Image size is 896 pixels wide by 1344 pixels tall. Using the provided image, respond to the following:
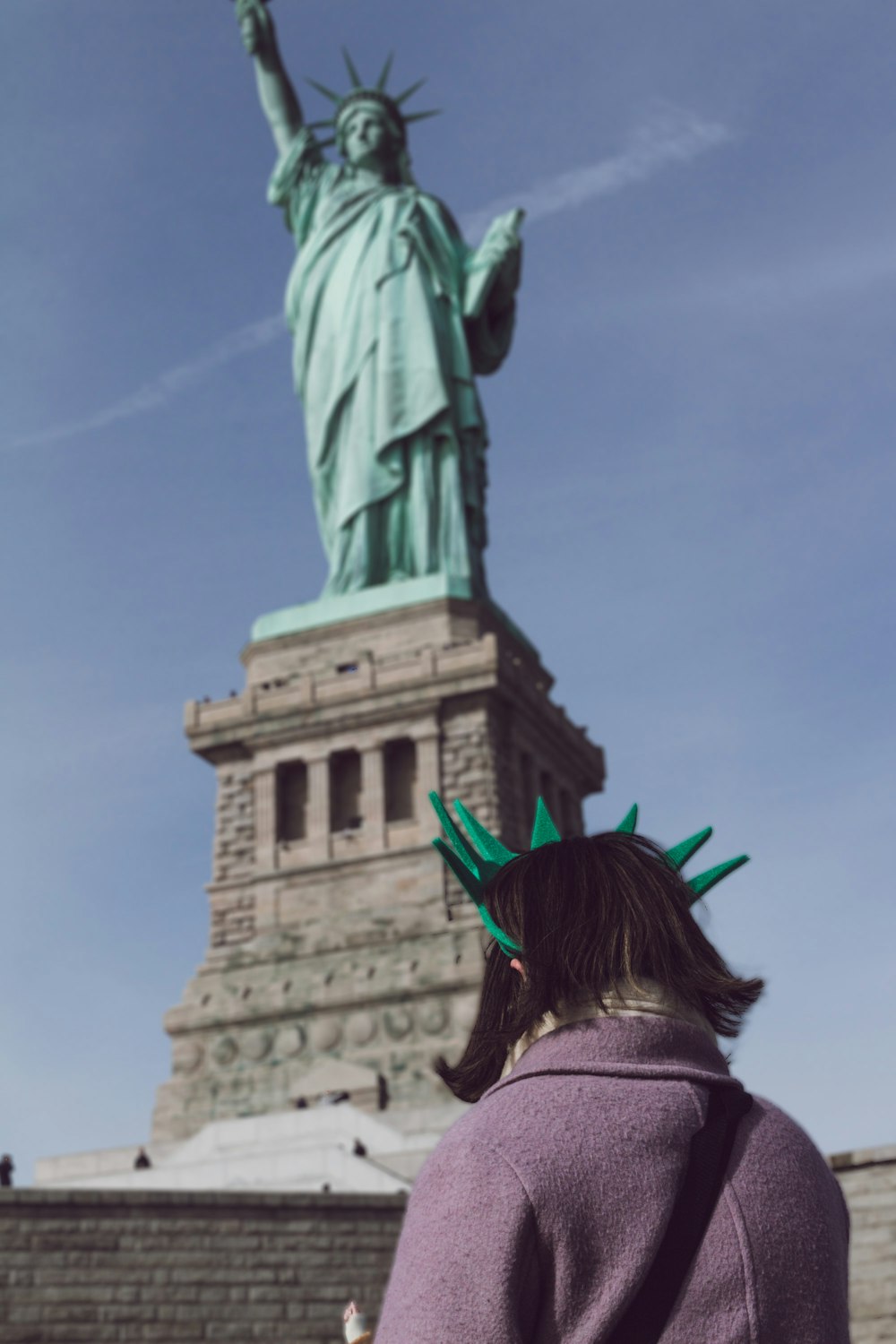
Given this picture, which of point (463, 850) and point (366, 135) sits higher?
point (366, 135)

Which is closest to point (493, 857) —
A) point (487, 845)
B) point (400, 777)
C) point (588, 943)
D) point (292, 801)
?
point (487, 845)

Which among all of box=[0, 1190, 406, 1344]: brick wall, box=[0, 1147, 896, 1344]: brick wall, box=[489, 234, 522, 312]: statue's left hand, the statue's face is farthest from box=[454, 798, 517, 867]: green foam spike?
the statue's face

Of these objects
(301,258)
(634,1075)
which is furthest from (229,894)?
(634,1075)

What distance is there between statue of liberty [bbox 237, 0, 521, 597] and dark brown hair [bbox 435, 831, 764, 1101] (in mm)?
29255

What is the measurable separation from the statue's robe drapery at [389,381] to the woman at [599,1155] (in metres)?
29.7

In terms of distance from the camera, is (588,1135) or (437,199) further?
(437,199)

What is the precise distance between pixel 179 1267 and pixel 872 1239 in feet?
20.7

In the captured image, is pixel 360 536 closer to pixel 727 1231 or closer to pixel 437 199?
pixel 437 199

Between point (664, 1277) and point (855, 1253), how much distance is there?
1329 centimetres

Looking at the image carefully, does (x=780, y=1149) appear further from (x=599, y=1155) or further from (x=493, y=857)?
(x=493, y=857)

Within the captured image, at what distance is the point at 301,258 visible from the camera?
36.2 m

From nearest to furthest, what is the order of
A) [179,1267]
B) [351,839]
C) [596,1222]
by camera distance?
[596,1222], [179,1267], [351,839]

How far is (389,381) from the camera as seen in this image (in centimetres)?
3381

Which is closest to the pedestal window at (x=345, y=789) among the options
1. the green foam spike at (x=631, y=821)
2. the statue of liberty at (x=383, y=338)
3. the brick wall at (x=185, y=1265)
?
the statue of liberty at (x=383, y=338)
